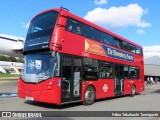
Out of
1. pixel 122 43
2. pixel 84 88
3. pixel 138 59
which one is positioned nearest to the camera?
pixel 84 88

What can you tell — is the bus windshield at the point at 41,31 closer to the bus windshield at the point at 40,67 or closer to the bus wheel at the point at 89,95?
the bus windshield at the point at 40,67

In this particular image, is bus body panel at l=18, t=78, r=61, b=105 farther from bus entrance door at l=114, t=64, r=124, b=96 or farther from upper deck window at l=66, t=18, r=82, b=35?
bus entrance door at l=114, t=64, r=124, b=96

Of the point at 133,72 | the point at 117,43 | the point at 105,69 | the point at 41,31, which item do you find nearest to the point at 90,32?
the point at 105,69

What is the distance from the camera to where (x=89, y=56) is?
1319 centimetres

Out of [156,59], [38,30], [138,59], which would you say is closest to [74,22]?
[38,30]

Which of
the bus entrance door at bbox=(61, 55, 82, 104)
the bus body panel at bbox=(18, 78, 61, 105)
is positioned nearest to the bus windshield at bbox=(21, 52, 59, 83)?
the bus body panel at bbox=(18, 78, 61, 105)

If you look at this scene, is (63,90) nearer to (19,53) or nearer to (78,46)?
(78,46)

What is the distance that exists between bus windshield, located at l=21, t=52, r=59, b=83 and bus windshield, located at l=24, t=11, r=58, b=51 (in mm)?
401

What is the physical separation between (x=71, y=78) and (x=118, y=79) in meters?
5.64

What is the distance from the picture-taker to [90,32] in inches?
534

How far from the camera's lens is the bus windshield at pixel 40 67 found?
10.8m

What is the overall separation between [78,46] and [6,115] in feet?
15.5

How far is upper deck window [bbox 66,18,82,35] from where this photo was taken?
1182 cm

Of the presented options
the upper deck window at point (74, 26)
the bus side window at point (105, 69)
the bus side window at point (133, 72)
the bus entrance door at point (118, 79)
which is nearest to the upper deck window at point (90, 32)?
the upper deck window at point (74, 26)
